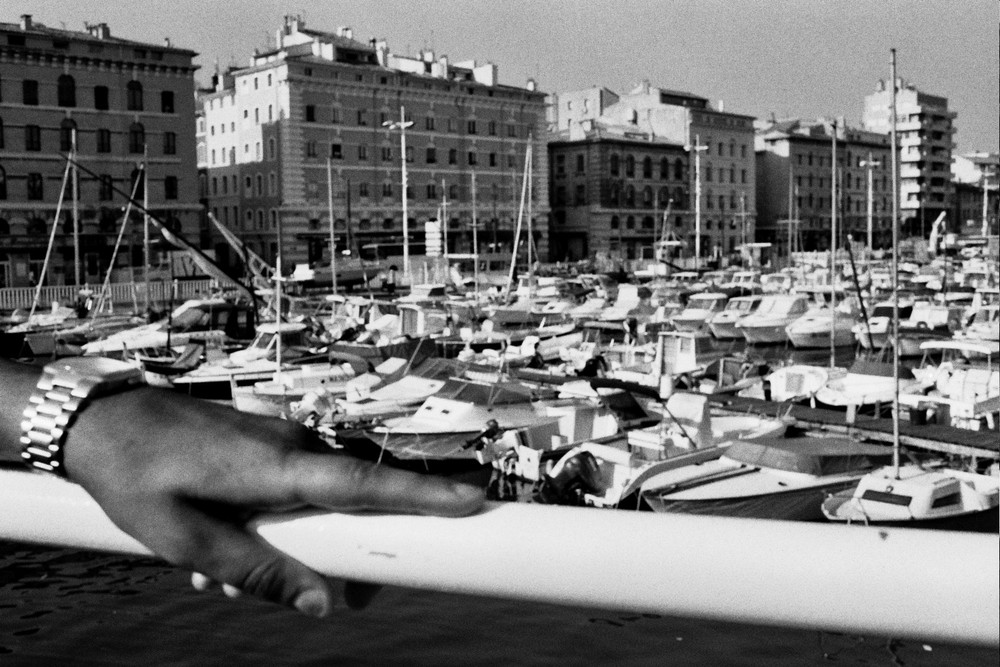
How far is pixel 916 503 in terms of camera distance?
12125mm

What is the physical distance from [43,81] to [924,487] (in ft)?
155

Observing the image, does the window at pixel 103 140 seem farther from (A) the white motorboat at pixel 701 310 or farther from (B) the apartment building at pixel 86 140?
(A) the white motorboat at pixel 701 310

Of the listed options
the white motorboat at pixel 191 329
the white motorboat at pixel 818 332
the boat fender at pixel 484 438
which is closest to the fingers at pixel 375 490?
the boat fender at pixel 484 438

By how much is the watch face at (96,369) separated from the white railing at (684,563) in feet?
0.51

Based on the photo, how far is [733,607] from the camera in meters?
1.07

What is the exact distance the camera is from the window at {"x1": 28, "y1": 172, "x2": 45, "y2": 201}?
168ft

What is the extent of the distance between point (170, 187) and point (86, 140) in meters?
4.23

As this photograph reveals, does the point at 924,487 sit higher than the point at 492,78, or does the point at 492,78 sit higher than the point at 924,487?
the point at 492,78

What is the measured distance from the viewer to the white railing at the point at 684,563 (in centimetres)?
102

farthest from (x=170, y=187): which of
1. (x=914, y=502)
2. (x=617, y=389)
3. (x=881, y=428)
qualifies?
(x=914, y=502)

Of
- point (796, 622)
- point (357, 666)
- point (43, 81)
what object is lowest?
point (357, 666)

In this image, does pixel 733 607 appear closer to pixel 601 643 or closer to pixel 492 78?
pixel 601 643

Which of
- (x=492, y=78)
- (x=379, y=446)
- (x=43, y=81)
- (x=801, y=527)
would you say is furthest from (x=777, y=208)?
(x=801, y=527)

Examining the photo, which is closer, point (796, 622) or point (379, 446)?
point (796, 622)
